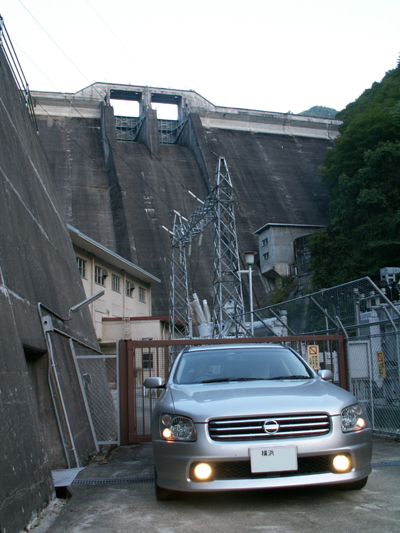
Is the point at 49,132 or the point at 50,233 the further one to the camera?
the point at 49,132

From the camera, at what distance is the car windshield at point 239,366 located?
5531 mm

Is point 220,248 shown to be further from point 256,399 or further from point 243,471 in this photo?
point 243,471

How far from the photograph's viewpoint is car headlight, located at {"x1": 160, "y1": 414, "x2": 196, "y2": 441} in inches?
173

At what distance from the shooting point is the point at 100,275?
98.0 ft

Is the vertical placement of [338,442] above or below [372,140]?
below

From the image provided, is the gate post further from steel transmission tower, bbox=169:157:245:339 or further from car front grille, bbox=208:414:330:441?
steel transmission tower, bbox=169:157:245:339

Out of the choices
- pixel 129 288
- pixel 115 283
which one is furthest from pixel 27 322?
pixel 129 288

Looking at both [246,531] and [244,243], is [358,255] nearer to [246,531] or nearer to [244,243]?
[244,243]

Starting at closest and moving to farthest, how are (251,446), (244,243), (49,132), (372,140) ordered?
(251,446), (372,140), (244,243), (49,132)

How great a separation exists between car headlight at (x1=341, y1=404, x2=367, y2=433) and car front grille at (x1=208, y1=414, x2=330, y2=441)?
9.6 inches

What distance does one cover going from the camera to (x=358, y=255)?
37.2 metres

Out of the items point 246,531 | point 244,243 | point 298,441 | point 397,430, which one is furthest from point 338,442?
point 244,243

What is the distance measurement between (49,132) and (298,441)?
193 ft

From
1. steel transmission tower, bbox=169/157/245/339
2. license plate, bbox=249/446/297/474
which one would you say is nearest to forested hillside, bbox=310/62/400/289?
steel transmission tower, bbox=169/157/245/339
